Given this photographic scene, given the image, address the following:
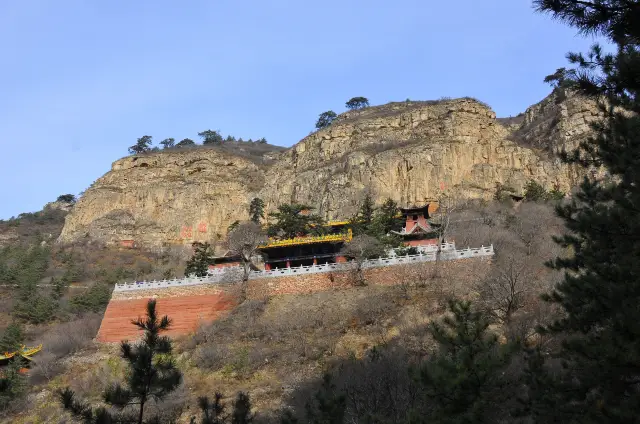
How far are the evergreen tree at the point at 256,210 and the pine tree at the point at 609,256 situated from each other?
56955mm

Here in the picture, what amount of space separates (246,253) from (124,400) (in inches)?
1067

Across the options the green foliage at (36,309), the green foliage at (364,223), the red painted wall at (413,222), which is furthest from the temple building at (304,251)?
the green foliage at (36,309)

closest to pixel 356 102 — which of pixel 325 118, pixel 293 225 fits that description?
pixel 325 118

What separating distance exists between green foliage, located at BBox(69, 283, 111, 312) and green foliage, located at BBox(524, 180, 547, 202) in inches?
1452

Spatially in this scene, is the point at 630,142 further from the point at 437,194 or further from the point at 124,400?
the point at 437,194

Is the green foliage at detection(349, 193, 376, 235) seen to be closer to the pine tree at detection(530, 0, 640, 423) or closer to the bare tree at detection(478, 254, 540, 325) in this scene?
the bare tree at detection(478, 254, 540, 325)

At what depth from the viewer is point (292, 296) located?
3472 centimetres

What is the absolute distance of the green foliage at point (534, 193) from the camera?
2118 inches

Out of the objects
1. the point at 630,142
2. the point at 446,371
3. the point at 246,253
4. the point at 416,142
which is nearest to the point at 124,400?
the point at 446,371

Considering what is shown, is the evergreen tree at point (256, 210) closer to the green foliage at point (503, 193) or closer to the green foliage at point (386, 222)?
the green foliage at point (503, 193)

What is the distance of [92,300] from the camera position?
4741 cm

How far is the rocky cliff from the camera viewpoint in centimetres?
6303

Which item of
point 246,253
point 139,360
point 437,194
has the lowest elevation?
point 139,360

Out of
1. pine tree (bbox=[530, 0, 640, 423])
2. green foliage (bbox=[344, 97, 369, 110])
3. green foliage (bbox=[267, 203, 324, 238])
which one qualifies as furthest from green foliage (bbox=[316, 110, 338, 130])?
pine tree (bbox=[530, 0, 640, 423])
